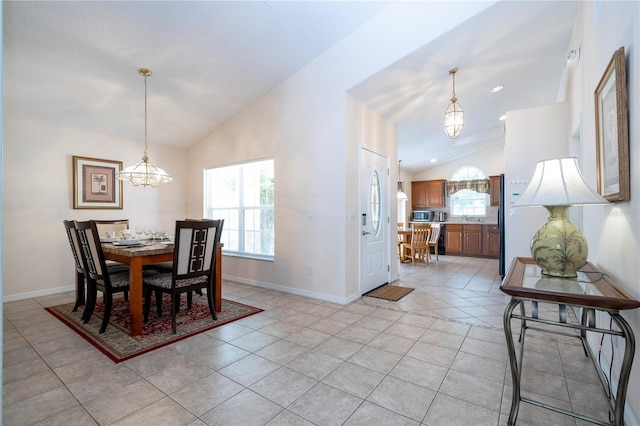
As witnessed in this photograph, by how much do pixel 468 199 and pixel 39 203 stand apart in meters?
9.19

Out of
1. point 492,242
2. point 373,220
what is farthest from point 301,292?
point 492,242

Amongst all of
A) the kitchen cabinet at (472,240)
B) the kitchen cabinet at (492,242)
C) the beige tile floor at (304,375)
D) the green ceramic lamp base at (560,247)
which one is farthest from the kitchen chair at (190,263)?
the kitchen cabinet at (492,242)

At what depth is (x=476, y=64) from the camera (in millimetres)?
3562

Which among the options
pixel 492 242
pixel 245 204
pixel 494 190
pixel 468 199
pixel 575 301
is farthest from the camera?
pixel 468 199

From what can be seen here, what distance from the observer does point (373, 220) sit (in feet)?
14.2

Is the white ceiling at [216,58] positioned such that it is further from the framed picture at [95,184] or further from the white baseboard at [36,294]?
the white baseboard at [36,294]

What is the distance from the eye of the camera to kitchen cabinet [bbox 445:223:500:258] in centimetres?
737

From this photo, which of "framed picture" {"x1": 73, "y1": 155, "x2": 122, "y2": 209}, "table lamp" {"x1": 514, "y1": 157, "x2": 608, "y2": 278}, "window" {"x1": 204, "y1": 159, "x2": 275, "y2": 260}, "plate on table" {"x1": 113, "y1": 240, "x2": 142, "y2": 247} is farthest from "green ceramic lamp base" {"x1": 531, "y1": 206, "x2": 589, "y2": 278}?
"framed picture" {"x1": 73, "y1": 155, "x2": 122, "y2": 209}

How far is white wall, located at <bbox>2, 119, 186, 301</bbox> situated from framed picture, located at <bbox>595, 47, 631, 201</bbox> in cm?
601

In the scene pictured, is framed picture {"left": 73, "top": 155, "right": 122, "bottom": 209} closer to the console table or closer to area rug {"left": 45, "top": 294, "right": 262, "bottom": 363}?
area rug {"left": 45, "top": 294, "right": 262, "bottom": 363}

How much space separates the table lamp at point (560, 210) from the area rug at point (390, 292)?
2276 millimetres

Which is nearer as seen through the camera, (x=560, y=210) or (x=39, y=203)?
(x=560, y=210)

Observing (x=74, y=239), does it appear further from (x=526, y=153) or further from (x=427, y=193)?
(x=427, y=193)

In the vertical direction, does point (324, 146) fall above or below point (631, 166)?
→ above
